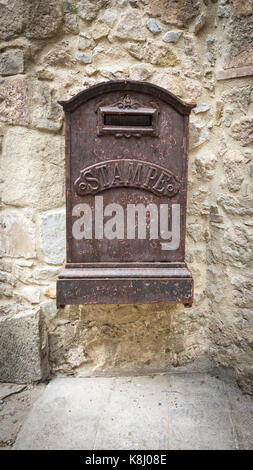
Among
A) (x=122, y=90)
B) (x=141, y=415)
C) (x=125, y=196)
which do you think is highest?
(x=122, y=90)

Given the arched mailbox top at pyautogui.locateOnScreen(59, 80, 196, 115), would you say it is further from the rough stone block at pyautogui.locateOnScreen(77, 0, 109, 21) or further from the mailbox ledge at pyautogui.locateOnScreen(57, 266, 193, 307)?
the mailbox ledge at pyautogui.locateOnScreen(57, 266, 193, 307)

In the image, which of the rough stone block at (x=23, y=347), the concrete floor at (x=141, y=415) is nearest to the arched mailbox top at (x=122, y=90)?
the rough stone block at (x=23, y=347)

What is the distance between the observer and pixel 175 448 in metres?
1.62

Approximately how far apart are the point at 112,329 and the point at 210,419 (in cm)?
77

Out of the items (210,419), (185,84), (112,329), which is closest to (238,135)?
(185,84)

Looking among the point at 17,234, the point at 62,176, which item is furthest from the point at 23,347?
the point at 62,176

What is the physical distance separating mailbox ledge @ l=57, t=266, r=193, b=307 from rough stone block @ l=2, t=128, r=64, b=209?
1.90 feet

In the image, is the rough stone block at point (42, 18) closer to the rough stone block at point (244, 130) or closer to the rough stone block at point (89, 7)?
the rough stone block at point (89, 7)

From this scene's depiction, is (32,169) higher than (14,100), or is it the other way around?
(14,100)

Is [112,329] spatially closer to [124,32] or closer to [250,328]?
[250,328]

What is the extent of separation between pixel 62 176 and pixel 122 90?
0.65 metres

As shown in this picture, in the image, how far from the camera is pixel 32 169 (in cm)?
198

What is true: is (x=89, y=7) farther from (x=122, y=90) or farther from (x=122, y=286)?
(x=122, y=286)
